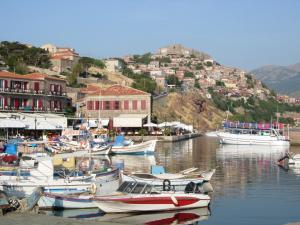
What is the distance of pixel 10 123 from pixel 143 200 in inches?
1471

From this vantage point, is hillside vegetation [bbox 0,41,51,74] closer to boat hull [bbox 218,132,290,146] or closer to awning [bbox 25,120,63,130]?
awning [bbox 25,120,63,130]

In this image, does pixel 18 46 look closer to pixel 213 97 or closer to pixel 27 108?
pixel 27 108

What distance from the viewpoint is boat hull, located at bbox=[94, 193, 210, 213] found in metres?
24.5

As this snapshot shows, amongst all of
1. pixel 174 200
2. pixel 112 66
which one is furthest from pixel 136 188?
pixel 112 66

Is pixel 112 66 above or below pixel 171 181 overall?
above

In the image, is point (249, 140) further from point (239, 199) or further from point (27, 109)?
point (239, 199)

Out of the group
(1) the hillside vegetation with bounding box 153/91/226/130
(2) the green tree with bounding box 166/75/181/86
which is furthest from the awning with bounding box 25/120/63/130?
(2) the green tree with bounding box 166/75/181/86

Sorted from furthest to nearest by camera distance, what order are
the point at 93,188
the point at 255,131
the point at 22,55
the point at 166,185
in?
the point at 22,55, the point at 255,131, the point at 166,185, the point at 93,188

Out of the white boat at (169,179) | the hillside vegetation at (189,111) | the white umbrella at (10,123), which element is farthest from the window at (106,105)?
the white boat at (169,179)

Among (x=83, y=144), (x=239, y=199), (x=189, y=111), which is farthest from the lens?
(x=189, y=111)

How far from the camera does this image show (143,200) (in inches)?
972

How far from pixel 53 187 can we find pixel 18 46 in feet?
289

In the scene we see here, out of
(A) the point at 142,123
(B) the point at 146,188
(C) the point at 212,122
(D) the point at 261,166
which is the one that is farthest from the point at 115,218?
(C) the point at 212,122

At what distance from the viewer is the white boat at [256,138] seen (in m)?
83.2
